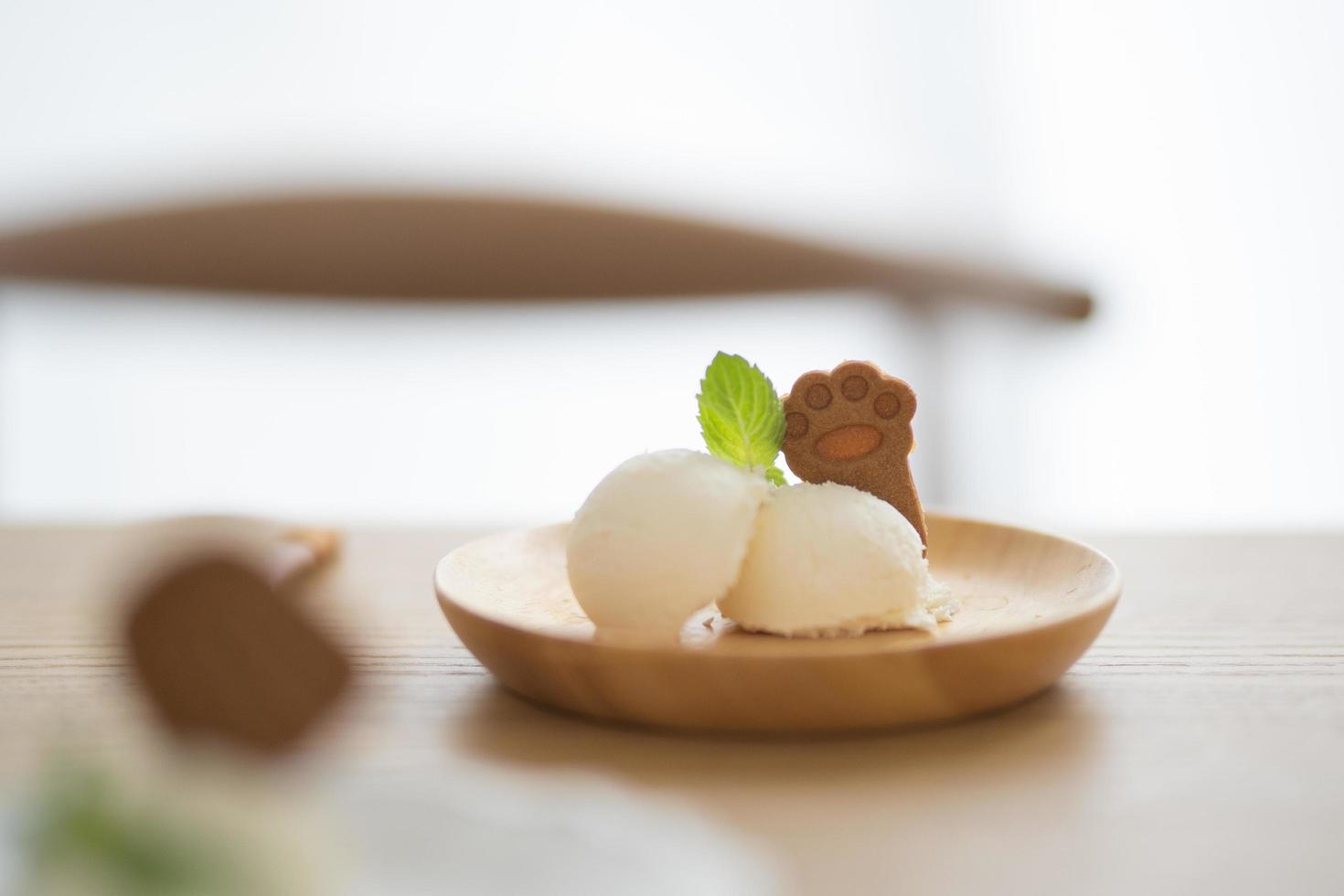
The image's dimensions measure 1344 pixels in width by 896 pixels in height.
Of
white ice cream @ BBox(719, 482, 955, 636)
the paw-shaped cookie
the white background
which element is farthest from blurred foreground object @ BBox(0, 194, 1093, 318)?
white ice cream @ BBox(719, 482, 955, 636)

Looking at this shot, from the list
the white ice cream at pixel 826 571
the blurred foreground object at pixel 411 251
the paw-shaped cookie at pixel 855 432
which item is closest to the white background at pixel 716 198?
the blurred foreground object at pixel 411 251

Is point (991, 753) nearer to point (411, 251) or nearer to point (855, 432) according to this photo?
point (855, 432)

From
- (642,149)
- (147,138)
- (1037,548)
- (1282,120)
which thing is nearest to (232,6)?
(147,138)

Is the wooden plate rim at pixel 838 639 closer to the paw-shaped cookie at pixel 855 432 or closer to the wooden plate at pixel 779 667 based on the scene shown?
the wooden plate at pixel 779 667

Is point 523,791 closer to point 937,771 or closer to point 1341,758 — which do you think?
point 937,771

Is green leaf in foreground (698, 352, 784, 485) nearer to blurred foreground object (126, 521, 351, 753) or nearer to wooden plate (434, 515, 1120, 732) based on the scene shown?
wooden plate (434, 515, 1120, 732)

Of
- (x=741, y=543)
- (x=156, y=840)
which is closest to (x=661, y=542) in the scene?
(x=741, y=543)
